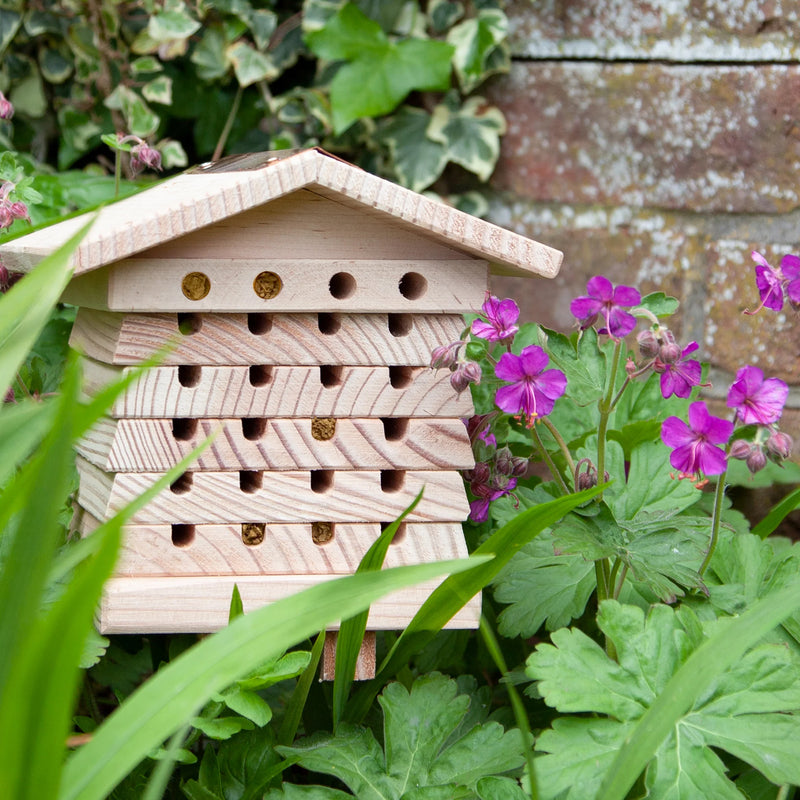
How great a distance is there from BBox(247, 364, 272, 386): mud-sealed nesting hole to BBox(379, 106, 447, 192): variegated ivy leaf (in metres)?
0.88

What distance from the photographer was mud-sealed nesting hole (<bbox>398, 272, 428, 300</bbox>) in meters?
1.07

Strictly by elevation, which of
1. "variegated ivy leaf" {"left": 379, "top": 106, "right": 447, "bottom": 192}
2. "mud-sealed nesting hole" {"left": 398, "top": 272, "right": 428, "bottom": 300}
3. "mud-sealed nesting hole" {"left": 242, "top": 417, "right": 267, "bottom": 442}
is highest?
"variegated ivy leaf" {"left": 379, "top": 106, "right": 447, "bottom": 192}

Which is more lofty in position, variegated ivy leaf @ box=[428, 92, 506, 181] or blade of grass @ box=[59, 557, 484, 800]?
variegated ivy leaf @ box=[428, 92, 506, 181]

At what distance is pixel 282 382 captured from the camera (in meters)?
1.05

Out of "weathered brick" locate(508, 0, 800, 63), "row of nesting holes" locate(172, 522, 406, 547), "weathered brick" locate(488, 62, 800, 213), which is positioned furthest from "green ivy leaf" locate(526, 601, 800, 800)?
"weathered brick" locate(508, 0, 800, 63)

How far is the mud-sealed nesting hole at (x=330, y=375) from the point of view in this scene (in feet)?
3.51

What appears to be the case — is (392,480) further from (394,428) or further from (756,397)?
(756,397)

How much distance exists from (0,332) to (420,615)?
518mm

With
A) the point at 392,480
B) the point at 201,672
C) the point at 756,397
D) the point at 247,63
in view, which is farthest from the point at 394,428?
the point at 247,63

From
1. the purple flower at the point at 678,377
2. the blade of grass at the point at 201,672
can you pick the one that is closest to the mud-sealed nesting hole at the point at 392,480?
the purple flower at the point at 678,377

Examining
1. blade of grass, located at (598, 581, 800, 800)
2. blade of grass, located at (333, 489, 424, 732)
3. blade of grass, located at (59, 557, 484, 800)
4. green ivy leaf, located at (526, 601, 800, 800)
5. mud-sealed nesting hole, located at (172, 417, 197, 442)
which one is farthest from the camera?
mud-sealed nesting hole, located at (172, 417, 197, 442)

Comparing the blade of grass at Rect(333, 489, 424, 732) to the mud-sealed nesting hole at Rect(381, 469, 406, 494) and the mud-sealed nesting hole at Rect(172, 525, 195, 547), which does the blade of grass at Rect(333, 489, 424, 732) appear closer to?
the mud-sealed nesting hole at Rect(381, 469, 406, 494)

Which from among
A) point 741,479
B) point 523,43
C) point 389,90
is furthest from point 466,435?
point 523,43

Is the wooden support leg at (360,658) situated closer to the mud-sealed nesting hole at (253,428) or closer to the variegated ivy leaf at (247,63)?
the mud-sealed nesting hole at (253,428)
